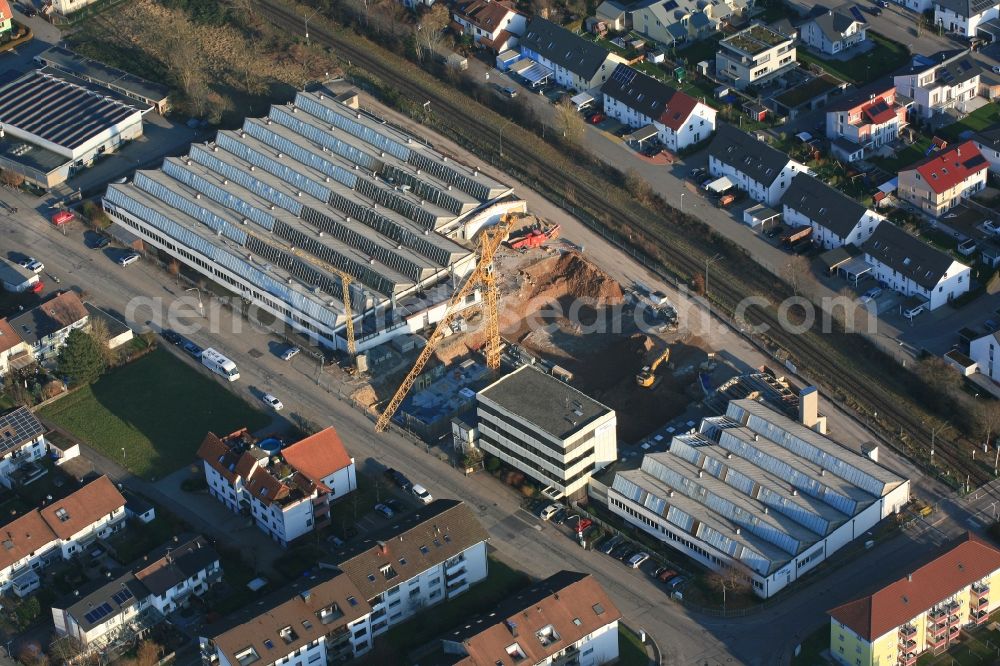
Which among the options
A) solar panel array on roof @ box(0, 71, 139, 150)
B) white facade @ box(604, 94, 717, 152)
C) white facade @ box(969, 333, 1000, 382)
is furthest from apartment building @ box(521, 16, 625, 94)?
white facade @ box(969, 333, 1000, 382)

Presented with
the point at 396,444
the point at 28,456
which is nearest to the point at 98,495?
the point at 28,456

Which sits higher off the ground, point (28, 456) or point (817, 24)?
point (817, 24)

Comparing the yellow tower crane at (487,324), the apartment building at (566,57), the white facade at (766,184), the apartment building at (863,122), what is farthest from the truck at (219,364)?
the apartment building at (863,122)

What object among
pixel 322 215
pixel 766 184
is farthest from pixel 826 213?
pixel 322 215

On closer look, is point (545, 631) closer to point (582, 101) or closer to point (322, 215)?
point (322, 215)

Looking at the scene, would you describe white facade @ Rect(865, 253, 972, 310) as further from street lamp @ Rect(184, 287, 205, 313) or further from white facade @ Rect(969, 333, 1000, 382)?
street lamp @ Rect(184, 287, 205, 313)

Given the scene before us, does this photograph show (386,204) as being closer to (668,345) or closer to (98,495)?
(668,345)
